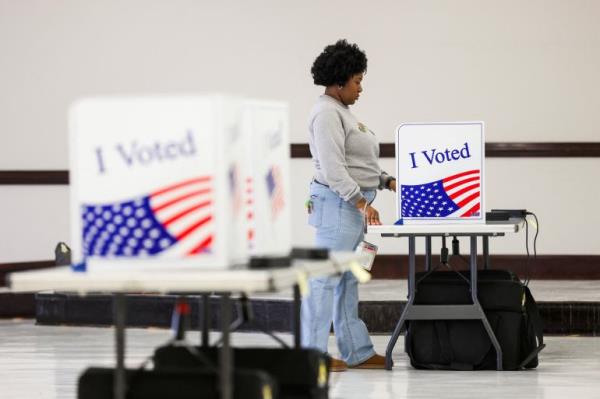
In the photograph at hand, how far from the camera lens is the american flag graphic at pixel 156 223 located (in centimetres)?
265

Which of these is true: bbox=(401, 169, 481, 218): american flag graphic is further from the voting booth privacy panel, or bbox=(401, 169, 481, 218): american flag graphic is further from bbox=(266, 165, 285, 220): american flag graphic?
the voting booth privacy panel

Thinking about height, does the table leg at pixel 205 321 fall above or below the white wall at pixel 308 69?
below

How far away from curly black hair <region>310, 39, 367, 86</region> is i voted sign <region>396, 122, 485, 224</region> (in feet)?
1.09

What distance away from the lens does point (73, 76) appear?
9.03 m

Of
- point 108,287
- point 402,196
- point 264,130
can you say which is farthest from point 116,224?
point 402,196

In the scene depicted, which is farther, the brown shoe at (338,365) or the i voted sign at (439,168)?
the brown shoe at (338,365)

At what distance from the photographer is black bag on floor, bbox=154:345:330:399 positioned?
3.06 meters

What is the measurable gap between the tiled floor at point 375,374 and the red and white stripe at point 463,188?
71 cm

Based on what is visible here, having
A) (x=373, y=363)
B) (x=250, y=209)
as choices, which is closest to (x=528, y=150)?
(x=373, y=363)

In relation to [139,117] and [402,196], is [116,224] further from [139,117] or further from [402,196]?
[402,196]

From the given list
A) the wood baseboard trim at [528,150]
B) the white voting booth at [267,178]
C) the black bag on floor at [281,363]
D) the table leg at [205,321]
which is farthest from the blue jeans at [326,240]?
the wood baseboard trim at [528,150]

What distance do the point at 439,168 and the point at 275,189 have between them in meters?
2.57

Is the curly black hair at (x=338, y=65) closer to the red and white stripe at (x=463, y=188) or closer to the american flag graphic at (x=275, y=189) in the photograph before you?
the red and white stripe at (x=463, y=188)

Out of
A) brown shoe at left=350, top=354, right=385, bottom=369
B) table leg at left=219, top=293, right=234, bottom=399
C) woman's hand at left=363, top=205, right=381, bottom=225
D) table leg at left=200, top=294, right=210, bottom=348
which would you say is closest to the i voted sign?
woman's hand at left=363, top=205, right=381, bottom=225
